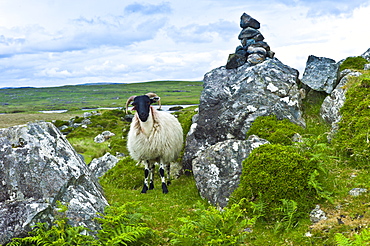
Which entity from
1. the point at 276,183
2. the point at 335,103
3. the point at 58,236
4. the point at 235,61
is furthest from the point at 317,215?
the point at 235,61

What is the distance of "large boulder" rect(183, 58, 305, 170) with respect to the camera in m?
16.0

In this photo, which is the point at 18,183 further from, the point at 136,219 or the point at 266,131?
the point at 266,131

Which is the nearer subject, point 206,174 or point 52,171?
point 52,171

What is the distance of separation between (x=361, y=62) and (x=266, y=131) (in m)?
9.62

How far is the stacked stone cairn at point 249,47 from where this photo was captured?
19.4 meters

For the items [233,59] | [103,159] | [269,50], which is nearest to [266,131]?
[233,59]

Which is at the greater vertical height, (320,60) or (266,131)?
(320,60)

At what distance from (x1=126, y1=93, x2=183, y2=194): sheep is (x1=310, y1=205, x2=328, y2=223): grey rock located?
7.62 metres

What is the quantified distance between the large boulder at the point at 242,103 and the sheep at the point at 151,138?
1.38 m

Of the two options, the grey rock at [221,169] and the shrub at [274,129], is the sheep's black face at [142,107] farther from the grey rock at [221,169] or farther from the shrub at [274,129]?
the shrub at [274,129]

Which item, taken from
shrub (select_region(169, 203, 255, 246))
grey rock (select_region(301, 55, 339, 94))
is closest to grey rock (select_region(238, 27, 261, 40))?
grey rock (select_region(301, 55, 339, 94))

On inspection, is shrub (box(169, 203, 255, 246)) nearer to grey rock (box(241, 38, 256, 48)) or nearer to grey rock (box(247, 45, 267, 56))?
grey rock (box(247, 45, 267, 56))

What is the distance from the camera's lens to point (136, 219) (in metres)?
8.44

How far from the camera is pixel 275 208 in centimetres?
845
